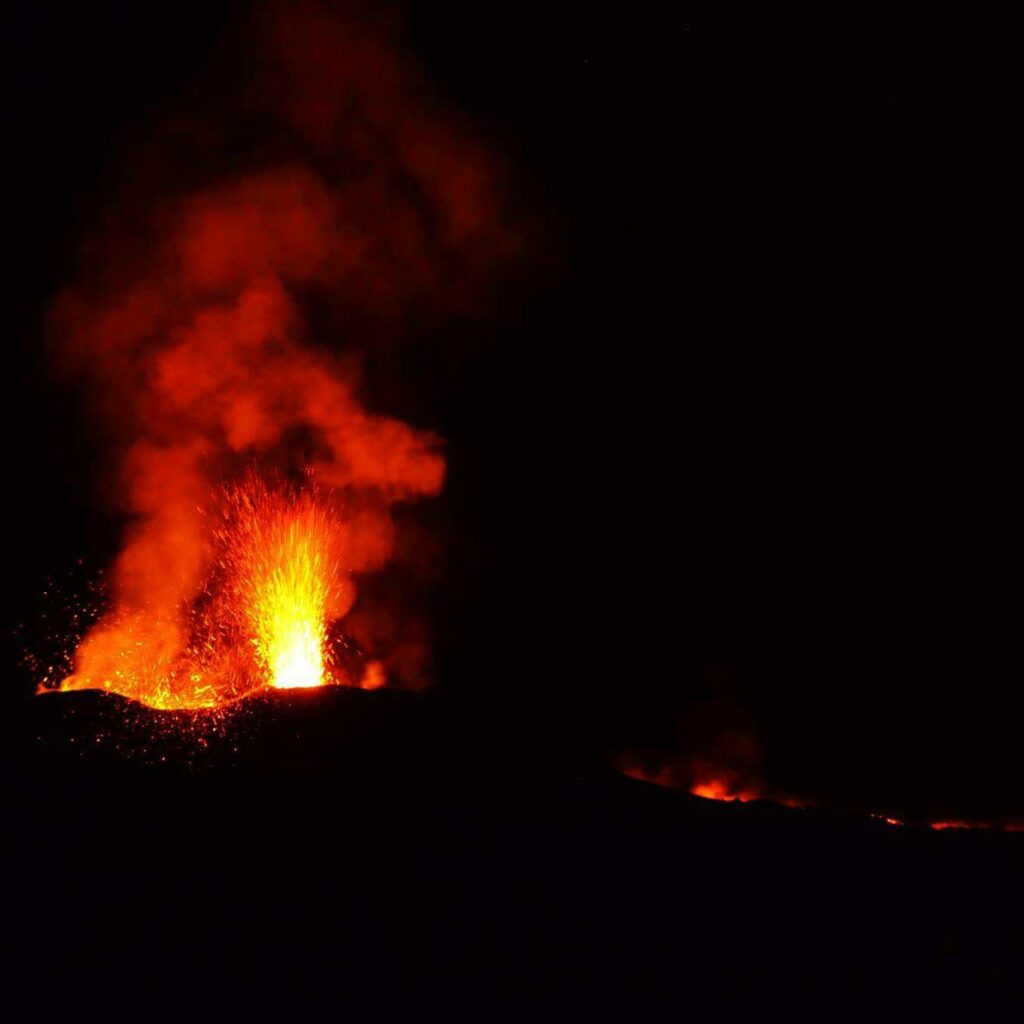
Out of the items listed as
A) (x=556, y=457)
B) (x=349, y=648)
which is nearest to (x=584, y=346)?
(x=556, y=457)

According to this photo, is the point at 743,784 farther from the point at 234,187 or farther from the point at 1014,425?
the point at 234,187

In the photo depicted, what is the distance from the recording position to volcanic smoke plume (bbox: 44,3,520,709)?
27.8 feet

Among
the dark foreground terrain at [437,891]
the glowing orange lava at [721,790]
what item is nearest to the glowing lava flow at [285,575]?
the dark foreground terrain at [437,891]

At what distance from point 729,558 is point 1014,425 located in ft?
5.98

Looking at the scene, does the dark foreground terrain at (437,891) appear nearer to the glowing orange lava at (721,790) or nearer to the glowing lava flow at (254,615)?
the glowing orange lava at (721,790)

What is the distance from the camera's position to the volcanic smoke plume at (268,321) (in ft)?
27.8

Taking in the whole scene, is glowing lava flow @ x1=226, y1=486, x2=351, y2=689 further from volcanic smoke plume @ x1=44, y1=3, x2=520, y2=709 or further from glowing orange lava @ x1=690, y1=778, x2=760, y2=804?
glowing orange lava @ x1=690, y1=778, x2=760, y2=804

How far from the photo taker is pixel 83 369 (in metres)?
8.58

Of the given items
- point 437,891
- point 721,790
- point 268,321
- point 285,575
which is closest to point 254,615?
point 285,575

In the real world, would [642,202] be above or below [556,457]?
above

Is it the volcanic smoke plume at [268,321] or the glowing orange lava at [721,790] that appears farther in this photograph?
the volcanic smoke plume at [268,321]

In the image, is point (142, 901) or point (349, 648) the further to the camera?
point (349, 648)

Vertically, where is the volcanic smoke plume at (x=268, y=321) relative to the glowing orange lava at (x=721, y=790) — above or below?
above

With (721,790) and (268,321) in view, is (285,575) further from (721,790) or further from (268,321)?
(721,790)
